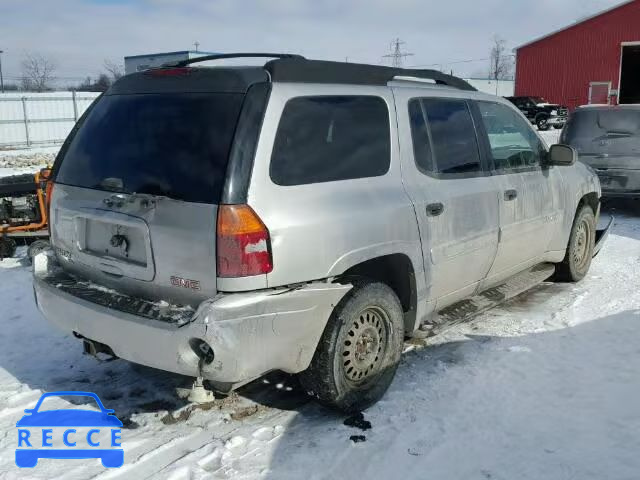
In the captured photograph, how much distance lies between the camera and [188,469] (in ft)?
10.4

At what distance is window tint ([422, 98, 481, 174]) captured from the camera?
4.17 metres

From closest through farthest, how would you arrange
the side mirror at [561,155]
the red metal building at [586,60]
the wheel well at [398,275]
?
1. the wheel well at [398,275]
2. the side mirror at [561,155]
3. the red metal building at [586,60]

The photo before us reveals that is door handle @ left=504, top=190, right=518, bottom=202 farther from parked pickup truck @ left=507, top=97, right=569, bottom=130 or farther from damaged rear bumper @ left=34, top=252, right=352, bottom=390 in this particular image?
parked pickup truck @ left=507, top=97, right=569, bottom=130

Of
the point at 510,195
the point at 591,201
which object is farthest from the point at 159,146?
the point at 591,201

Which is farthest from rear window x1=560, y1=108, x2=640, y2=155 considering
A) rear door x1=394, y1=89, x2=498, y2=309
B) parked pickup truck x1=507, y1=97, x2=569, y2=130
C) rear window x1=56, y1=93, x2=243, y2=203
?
parked pickup truck x1=507, y1=97, x2=569, y2=130

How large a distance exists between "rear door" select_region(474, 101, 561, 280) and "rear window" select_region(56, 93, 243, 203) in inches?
92.4

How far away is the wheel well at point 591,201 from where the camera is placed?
20.4ft

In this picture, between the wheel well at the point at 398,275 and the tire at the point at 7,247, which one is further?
the tire at the point at 7,247

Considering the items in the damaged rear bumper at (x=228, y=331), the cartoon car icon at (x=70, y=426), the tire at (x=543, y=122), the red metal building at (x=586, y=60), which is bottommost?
the cartoon car icon at (x=70, y=426)

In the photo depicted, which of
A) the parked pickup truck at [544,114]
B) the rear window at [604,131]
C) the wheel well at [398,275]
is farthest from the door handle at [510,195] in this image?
the parked pickup truck at [544,114]

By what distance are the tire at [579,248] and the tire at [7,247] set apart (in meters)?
6.32

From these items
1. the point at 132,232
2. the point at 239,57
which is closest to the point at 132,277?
the point at 132,232

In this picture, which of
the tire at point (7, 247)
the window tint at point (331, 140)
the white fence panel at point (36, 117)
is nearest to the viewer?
the window tint at point (331, 140)

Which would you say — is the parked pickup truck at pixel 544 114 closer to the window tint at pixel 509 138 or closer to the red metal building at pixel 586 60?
the red metal building at pixel 586 60
